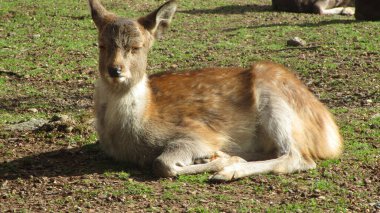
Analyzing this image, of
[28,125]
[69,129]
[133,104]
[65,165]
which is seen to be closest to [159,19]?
[133,104]

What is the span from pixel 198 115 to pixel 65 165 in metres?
1.24

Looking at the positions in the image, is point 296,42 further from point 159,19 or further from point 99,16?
point 99,16

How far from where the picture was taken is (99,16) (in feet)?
24.0

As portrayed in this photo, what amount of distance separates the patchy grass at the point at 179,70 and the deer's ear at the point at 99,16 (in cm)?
122

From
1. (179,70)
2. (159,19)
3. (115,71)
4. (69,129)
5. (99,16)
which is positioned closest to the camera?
(115,71)

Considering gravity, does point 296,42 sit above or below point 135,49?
below

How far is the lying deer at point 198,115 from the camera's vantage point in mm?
7016

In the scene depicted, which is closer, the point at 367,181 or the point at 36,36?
the point at 367,181

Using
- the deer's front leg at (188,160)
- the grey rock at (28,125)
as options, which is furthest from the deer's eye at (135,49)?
the grey rock at (28,125)

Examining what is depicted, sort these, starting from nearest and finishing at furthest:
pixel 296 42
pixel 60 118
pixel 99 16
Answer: pixel 99 16, pixel 60 118, pixel 296 42

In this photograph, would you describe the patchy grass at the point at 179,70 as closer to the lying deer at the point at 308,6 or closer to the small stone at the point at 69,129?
the small stone at the point at 69,129

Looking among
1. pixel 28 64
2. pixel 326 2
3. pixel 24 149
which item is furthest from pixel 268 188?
pixel 326 2

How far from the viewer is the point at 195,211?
6047 mm

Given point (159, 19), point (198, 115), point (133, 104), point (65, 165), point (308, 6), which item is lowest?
point (65, 165)
